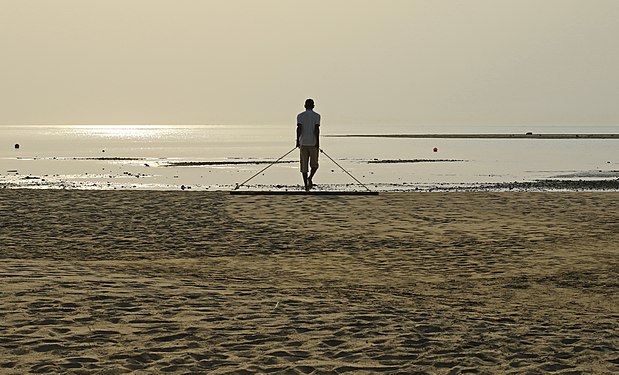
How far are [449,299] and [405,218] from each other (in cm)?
725

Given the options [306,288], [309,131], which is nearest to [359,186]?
[309,131]

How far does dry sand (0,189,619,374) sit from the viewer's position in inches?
253

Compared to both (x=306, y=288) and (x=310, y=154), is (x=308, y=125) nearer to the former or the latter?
(x=310, y=154)

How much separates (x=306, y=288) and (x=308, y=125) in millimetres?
10534

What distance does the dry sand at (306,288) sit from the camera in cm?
643

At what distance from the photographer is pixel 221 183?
40.6 m

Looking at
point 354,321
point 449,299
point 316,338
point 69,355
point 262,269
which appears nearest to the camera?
point 69,355

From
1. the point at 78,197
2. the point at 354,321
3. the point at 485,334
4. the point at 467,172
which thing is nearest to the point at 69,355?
the point at 354,321

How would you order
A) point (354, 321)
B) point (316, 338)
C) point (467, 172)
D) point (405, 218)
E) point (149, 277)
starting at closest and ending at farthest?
point (316, 338)
point (354, 321)
point (149, 277)
point (405, 218)
point (467, 172)

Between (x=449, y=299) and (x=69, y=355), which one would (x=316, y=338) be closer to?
(x=69, y=355)

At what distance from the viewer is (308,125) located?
19.8m

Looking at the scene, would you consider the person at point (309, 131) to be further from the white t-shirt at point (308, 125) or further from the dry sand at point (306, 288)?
the dry sand at point (306, 288)

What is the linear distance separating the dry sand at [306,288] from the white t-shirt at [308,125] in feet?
7.25

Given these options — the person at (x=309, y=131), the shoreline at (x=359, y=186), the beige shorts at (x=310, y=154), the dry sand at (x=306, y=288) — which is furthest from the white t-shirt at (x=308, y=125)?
the shoreline at (x=359, y=186)
